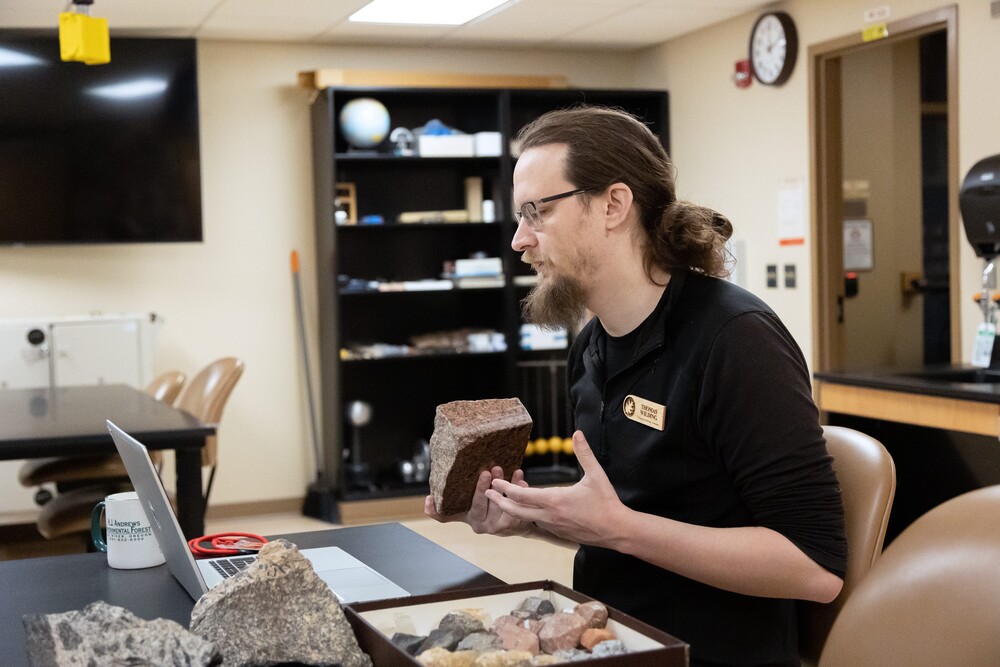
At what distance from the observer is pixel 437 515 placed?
1675 millimetres

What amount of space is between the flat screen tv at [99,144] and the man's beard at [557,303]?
393cm

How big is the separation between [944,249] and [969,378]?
2047 millimetres

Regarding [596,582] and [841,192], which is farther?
[841,192]

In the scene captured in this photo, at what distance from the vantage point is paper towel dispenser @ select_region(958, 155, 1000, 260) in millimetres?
3799

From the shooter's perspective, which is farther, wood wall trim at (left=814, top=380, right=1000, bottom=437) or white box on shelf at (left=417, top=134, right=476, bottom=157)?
white box on shelf at (left=417, top=134, right=476, bottom=157)

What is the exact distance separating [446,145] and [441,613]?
15.8ft

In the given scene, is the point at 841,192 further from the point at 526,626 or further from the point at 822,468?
the point at 526,626

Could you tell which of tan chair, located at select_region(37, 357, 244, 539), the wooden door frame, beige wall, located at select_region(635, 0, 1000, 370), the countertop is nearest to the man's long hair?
the countertop

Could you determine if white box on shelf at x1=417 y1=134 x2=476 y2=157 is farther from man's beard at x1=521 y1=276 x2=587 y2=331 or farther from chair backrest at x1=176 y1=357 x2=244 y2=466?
man's beard at x1=521 y1=276 x2=587 y2=331

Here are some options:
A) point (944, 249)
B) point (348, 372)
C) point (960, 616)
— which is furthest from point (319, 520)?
point (960, 616)

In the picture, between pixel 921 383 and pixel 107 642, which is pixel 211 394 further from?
pixel 107 642

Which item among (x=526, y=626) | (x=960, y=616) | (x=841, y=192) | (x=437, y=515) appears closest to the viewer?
(x=526, y=626)

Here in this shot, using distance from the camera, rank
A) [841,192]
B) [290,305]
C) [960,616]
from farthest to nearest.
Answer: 1. [290,305]
2. [841,192]
3. [960,616]

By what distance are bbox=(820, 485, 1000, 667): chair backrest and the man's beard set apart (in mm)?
593
